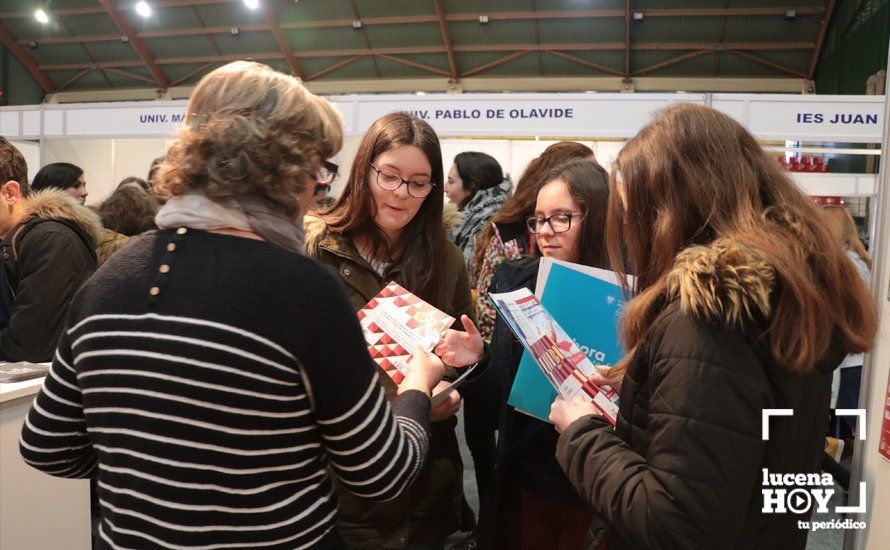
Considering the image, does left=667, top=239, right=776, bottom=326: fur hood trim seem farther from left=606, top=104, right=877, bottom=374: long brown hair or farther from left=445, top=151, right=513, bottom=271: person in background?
left=445, top=151, right=513, bottom=271: person in background

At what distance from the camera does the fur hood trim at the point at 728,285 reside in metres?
0.90

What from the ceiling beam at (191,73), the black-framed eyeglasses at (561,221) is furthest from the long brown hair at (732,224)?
the ceiling beam at (191,73)

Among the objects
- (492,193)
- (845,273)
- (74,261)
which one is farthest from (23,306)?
(845,273)

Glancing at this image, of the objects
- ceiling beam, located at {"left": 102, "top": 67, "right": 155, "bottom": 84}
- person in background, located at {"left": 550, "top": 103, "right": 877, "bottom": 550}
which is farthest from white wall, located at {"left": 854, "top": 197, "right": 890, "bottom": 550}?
ceiling beam, located at {"left": 102, "top": 67, "right": 155, "bottom": 84}

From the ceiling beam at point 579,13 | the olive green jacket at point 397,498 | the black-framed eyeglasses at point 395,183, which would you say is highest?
the ceiling beam at point 579,13

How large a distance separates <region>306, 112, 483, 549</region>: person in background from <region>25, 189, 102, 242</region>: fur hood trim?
1.55 metres

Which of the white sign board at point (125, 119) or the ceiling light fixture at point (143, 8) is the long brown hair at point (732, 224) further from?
the ceiling light fixture at point (143, 8)

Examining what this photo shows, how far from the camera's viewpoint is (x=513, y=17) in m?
11.9

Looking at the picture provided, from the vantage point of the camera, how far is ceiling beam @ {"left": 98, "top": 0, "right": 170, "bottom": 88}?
13234mm

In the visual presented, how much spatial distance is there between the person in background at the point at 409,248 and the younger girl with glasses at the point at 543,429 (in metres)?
0.15

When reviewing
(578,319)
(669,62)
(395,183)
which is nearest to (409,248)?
(395,183)

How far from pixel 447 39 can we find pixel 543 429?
11856 millimetres

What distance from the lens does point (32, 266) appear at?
2490mm

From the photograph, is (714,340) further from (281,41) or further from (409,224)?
(281,41)
